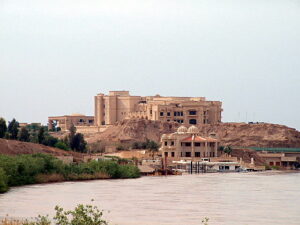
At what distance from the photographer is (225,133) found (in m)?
135

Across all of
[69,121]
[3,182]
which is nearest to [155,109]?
[69,121]

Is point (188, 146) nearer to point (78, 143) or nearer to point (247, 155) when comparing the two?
point (247, 155)

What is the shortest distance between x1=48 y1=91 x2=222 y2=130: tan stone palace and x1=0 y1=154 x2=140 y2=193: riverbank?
151 ft

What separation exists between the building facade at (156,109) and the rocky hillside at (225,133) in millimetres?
2393

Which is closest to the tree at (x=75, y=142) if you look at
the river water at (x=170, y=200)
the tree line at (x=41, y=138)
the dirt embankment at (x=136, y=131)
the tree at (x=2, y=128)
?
the tree line at (x=41, y=138)

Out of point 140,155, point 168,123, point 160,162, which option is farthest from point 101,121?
point 160,162

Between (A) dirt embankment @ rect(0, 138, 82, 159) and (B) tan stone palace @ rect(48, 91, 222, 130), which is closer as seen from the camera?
(A) dirt embankment @ rect(0, 138, 82, 159)

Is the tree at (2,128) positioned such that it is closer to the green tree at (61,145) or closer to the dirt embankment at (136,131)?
the green tree at (61,145)

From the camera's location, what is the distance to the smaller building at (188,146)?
109 meters

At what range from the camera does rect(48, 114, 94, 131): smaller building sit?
15212 centimetres

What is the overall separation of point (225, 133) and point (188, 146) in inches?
1044

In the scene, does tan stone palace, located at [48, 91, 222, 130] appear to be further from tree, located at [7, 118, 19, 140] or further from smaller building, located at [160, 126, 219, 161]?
tree, located at [7, 118, 19, 140]

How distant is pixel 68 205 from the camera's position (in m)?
52.6

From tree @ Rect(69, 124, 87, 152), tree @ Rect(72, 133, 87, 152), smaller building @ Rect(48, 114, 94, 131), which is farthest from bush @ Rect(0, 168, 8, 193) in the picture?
smaller building @ Rect(48, 114, 94, 131)
